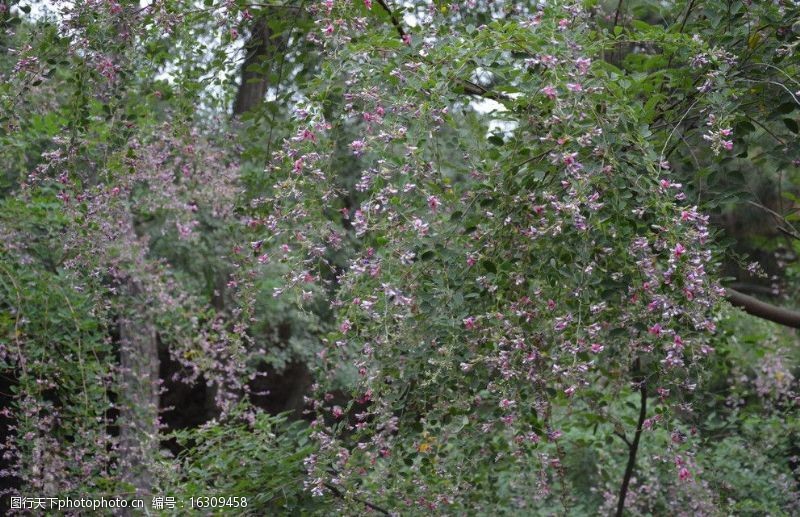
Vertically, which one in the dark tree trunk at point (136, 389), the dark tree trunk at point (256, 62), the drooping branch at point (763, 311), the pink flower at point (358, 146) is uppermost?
the dark tree trunk at point (256, 62)

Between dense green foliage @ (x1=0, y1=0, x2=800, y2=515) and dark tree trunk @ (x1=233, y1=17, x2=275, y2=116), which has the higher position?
dark tree trunk @ (x1=233, y1=17, x2=275, y2=116)

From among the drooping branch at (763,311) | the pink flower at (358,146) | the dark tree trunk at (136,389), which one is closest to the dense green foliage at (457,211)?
the pink flower at (358,146)

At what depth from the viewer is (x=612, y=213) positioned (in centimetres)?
247

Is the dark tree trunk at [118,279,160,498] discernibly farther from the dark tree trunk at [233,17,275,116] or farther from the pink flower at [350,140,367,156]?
the pink flower at [350,140,367,156]

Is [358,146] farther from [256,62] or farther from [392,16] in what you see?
[256,62]

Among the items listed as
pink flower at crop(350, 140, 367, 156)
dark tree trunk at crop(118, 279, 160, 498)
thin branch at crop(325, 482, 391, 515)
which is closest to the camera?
pink flower at crop(350, 140, 367, 156)

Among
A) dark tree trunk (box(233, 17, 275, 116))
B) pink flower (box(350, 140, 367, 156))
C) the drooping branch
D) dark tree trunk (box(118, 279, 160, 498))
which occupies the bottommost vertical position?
dark tree trunk (box(118, 279, 160, 498))

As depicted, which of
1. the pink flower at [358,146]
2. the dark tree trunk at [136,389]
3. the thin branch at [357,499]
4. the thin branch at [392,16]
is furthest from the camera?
the dark tree trunk at [136,389]

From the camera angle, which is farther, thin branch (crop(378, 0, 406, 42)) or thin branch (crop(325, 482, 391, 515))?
thin branch (crop(378, 0, 406, 42))

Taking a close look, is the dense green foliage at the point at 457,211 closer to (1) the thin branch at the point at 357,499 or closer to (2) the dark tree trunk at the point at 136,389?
(1) the thin branch at the point at 357,499

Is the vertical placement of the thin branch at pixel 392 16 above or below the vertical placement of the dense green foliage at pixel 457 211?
above

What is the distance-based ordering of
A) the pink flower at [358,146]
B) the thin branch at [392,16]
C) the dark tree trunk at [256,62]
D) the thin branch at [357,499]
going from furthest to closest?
1. the dark tree trunk at [256,62]
2. the thin branch at [392,16]
3. the thin branch at [357,499]
4. the pink flower at [358,146]

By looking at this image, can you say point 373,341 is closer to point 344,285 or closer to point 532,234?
point 344,285

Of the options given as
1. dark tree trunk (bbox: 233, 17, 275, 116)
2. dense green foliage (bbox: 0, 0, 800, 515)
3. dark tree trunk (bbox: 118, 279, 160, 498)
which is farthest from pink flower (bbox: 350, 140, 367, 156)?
dark tree trunk (bbox: 118, 279, 160, 498)
